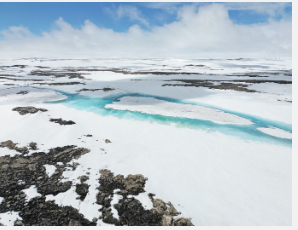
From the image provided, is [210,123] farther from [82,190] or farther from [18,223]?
[18,223]

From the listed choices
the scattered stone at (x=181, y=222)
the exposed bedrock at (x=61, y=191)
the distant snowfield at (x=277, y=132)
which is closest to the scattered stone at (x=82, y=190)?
the exposed bedrock at (x=61, y=191)

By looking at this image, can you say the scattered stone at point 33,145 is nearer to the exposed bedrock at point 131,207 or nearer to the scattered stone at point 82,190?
the scattered stone at point 82,190

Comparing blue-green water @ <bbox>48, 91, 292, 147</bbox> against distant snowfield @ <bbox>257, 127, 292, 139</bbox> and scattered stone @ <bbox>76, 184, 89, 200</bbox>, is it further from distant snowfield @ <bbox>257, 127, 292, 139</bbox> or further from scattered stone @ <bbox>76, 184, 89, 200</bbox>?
scattered stone @ <bbox>76, 184, 89, 200</bbox>

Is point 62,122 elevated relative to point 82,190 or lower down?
elevated

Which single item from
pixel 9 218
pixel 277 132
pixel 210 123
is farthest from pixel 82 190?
pixel 277 132

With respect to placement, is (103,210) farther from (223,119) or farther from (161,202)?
(223,119)

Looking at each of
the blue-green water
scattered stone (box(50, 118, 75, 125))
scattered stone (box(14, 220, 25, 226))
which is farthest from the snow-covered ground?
scattered stone (box(14, 220, 25, 226))

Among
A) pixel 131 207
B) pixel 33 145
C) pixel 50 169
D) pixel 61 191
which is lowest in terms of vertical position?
pixel 131 207

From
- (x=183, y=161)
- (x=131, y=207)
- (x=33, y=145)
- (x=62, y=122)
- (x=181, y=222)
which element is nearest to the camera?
(x=181, y=222)
